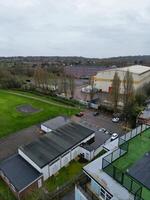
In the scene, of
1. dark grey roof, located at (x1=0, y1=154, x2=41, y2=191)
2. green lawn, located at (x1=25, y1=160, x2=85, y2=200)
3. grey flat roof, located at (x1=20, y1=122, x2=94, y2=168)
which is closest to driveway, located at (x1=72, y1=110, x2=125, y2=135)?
grey flat roof, located at (x1=20, y1=122, x2=94, y2=168)

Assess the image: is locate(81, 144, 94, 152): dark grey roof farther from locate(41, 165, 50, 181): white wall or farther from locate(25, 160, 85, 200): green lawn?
locate(41, 165, 50, 181): white wall

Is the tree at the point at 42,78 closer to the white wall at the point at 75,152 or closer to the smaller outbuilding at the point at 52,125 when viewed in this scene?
the smaller outbuilding at the point at 52,125

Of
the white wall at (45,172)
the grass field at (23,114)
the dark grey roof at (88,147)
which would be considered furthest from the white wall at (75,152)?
the grass field at (23,114)

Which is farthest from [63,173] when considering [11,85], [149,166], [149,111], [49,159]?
[11,85]

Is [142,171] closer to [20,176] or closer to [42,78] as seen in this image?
[20,176]

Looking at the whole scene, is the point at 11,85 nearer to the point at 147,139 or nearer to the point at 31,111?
the point at 31,111

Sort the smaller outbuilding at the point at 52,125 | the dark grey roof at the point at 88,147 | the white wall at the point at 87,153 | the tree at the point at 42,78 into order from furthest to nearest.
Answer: the tree at the point at 42,78
the smaller outbuilding at the point at 52,125
the dark grey roof at the point at 88,147
the white wall at the point at 87,153

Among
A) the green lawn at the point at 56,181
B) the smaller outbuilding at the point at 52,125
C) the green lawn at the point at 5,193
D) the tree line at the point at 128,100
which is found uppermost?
the tree line at the point at 128,100
